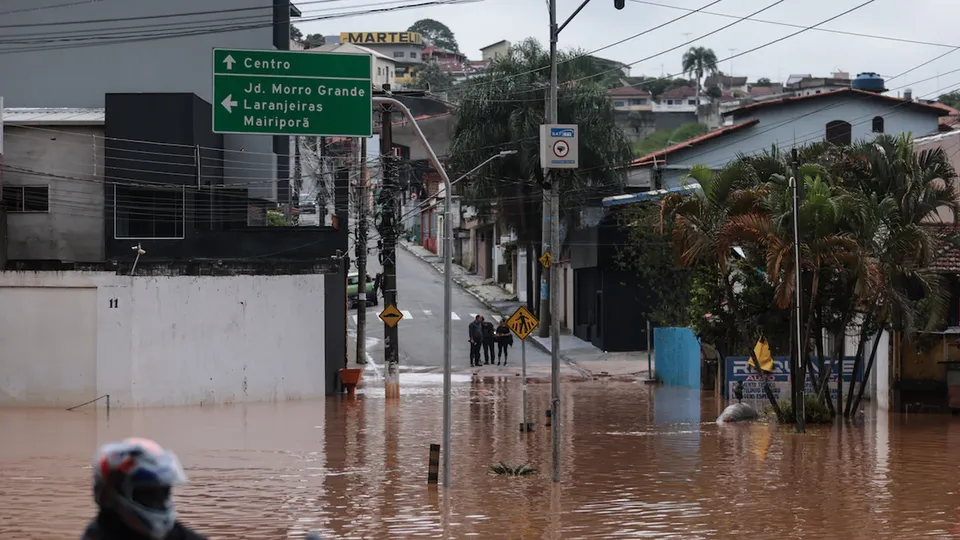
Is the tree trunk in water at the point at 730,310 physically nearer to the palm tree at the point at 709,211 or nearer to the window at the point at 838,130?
the palm tree at the point at 709,211

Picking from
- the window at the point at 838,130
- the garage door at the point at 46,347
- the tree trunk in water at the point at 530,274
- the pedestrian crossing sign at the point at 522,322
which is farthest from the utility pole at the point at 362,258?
the window at the point at 838,130

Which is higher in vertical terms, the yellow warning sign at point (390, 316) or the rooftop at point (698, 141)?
the rooftop at point (698, 141)

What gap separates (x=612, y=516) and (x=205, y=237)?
28.2 m

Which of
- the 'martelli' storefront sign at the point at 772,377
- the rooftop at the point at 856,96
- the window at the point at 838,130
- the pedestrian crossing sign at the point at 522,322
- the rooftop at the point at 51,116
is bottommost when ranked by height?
the 'martelli' storefront sign at the point at 772,377

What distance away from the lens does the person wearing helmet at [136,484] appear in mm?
4422

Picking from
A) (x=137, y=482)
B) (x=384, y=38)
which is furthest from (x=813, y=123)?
(x=384, y=38)

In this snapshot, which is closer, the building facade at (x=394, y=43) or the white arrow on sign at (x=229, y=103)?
the white arrow on sign at (x=229, y=103)

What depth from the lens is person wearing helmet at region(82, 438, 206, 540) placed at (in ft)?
14.5

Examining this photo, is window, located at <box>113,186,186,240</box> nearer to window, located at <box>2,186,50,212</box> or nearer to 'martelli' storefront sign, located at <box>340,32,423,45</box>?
window, located at <box>2,186,50,212</box>

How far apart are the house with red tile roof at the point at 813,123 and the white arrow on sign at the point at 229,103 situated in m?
37.4

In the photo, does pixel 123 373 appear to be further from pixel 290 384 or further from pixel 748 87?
pixel 748 87

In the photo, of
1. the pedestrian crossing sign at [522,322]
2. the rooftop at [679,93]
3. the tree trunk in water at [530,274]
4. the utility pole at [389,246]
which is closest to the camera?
the pedestrian crossing sign at [522,322]

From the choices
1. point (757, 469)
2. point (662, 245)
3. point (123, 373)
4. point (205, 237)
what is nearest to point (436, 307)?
point (662, 245)

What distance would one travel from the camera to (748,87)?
6422 inches
